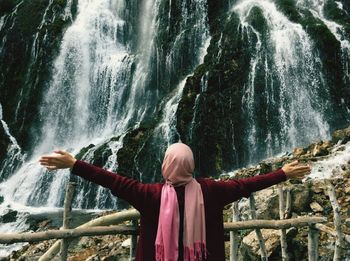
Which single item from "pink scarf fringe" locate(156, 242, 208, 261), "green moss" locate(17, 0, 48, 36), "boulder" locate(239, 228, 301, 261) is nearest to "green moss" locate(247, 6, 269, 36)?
"green moss" locate(17, 0, 48, 36)

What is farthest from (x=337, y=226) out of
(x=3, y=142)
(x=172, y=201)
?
(x=3, y=142)

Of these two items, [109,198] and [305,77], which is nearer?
[109,198]

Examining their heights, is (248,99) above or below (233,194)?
above

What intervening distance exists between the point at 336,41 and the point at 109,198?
9741 mm

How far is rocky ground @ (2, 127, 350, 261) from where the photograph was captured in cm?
519

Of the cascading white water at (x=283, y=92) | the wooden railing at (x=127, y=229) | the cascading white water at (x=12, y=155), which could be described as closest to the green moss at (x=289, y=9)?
the cascading white water at (x=283, y=92)

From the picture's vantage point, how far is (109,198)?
48.6ft

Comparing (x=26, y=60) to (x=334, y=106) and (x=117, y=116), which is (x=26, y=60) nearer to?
(x=117, y=116)

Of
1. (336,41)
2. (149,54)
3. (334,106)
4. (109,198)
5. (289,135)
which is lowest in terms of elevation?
(109,198)

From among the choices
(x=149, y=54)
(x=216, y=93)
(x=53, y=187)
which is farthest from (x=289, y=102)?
(x=53, y=187)

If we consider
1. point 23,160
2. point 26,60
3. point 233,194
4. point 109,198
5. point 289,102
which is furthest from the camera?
point 26,60

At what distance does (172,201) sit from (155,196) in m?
0.11

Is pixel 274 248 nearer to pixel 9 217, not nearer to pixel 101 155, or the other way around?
pixel 9 217

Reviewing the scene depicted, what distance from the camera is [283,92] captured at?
16094 millimetres
